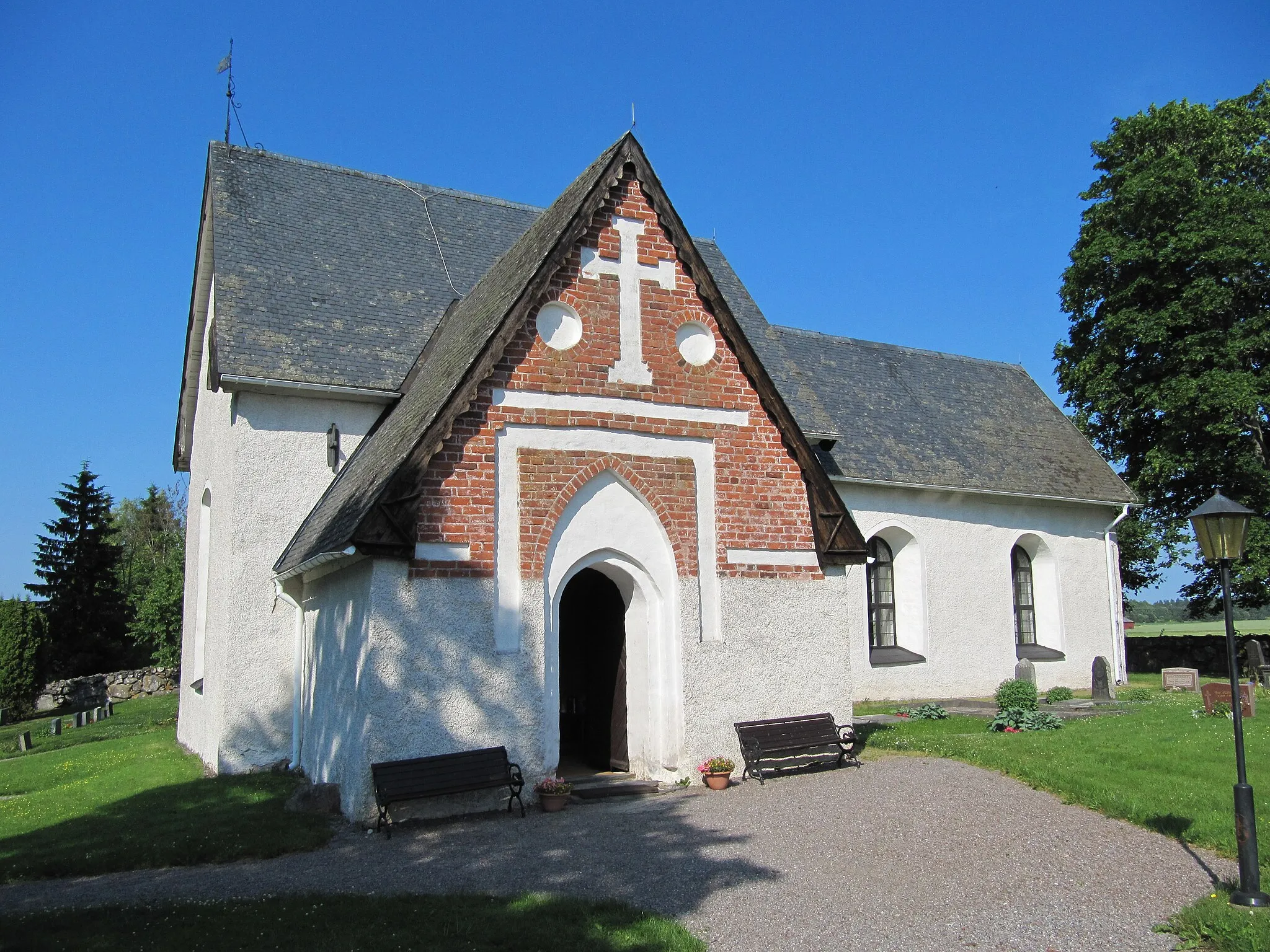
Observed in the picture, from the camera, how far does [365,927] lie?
6734mm

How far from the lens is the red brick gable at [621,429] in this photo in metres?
11.1

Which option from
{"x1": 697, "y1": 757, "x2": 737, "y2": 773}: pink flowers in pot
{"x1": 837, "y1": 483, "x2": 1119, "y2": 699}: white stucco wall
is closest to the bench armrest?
{"x1": 697, "y1": 757, "x2": 737, "y2": 773}: pink flowers in pot

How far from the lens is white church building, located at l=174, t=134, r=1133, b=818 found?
1084 cm

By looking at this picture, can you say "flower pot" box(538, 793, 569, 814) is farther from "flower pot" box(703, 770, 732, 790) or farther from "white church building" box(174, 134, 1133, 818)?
"flower pot" box(703, 770, 732, 790)

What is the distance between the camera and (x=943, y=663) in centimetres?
2155

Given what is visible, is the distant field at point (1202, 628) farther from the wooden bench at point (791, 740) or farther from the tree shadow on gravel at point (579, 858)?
the tree shadow on gravel at point (579, 858)

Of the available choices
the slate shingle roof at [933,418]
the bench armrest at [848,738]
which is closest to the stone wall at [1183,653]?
the slate shingle roof at [933,418]

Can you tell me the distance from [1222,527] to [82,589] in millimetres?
40657

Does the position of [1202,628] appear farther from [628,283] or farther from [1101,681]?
[628,283]

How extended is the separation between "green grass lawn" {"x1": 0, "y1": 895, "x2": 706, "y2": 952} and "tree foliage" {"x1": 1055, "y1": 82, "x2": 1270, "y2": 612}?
25471 millimetres

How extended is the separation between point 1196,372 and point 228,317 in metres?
25.9

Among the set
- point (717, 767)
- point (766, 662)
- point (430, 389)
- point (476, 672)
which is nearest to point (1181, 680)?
point (766, 662)

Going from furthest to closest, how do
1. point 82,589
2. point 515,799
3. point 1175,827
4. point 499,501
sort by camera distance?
point 82,589 → point 499,501 → point 515,799 → point 1175,827

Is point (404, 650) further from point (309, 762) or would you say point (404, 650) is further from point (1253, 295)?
point (1253, 295)
